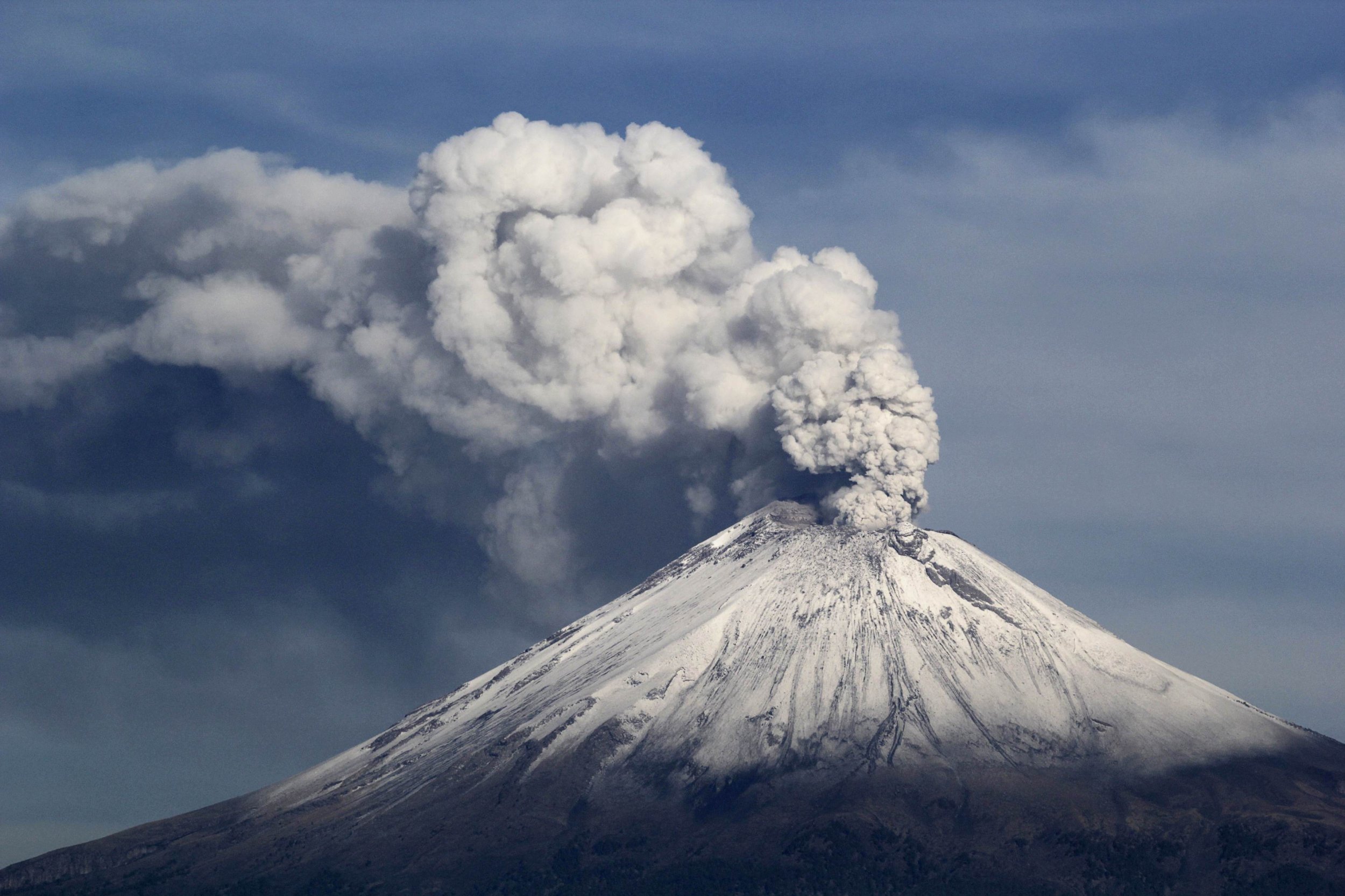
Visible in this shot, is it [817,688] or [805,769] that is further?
[817,688]

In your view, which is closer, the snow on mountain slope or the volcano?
the volcano

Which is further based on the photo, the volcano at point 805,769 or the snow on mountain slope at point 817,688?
the snow on mountain slope at point 817,688

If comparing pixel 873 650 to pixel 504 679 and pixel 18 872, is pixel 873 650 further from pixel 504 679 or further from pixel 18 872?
pixel 18 872

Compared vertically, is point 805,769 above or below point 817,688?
below
